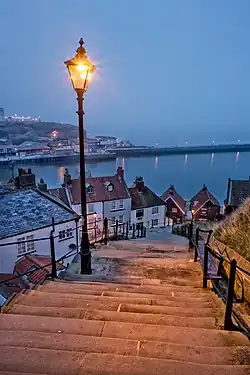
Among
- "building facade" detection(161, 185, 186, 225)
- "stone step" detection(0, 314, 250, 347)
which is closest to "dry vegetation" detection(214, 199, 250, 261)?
"stone step" detection(0, 314, 250, 347)

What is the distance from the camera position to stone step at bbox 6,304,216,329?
330cm

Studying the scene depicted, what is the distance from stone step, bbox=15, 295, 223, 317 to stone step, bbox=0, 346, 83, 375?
1080 millimetres

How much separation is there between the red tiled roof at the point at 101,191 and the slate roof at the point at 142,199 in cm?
152

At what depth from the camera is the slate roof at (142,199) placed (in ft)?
102

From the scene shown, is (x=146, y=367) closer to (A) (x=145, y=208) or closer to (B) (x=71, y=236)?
(B) (x=71, y=236)

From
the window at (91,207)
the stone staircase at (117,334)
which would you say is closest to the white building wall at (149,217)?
the window at (91,207)

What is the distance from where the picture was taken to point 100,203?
93.6 ft

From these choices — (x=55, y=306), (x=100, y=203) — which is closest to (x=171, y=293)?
(x=55, y=306)

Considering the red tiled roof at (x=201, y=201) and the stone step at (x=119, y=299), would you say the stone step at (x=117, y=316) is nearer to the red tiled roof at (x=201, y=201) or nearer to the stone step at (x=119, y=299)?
the stone step at (x=119, y=299)

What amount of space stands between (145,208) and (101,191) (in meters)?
5.14

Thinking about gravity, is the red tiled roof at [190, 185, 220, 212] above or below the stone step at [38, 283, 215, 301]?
below

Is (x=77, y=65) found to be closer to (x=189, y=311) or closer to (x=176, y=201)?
(x=189, y=311)

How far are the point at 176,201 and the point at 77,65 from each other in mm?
34018

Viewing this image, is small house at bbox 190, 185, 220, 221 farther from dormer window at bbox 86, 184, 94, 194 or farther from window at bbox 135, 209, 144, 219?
dormer window at bbox 86, 184, 94, 194
